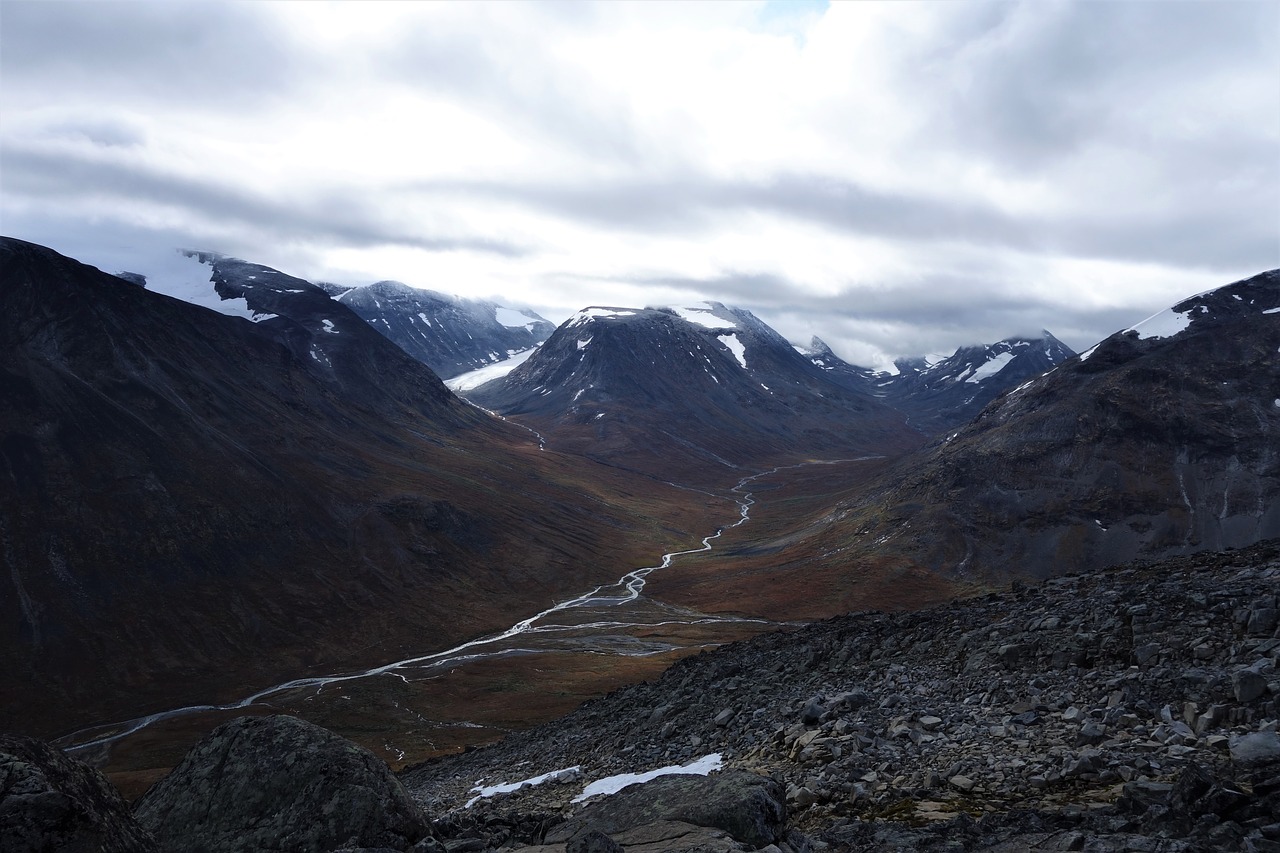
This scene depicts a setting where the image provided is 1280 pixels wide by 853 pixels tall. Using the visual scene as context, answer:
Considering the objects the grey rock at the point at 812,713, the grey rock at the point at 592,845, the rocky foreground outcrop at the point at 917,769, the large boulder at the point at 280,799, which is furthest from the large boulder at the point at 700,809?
the grey rock at the point at 812,713

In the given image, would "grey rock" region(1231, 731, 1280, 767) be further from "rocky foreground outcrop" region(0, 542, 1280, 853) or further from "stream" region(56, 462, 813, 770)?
"stream" region(56, 462, 813, 770)

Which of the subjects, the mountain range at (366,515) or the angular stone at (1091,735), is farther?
the mountain range at (366,515)

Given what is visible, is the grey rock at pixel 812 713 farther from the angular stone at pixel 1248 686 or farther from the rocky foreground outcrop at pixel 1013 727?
the angular stone at pixel 1248 686

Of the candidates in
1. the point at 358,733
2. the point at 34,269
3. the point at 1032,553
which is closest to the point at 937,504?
the point at 1032,553

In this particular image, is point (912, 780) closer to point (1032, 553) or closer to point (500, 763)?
point (500, 763)

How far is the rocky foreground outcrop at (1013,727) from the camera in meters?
14.7

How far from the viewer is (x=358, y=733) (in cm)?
7600

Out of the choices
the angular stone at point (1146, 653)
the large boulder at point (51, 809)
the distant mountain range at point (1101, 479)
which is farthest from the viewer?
the distant mountain range at point (1101, 479)

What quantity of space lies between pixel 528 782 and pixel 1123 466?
454 ft

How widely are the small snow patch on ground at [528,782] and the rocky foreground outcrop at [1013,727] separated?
24.3 inches

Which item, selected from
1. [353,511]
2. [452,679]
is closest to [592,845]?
[452,679]

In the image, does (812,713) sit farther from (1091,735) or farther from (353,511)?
(353,511)

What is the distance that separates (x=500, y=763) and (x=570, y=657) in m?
62.8

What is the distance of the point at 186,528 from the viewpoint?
387ft
